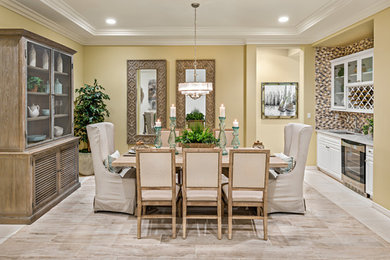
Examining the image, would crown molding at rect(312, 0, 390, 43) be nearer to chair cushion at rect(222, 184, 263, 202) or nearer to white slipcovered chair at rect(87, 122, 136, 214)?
chair cushion at rect(222, 184, 263, 202)

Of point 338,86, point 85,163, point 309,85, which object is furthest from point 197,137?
point 338,86

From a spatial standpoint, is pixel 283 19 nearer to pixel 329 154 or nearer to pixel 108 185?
pixel 329 154

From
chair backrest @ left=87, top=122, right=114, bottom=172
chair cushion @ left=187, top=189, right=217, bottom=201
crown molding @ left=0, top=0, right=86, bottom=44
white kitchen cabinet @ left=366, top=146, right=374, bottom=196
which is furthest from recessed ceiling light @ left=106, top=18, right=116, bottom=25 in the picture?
white kitchen cabinet @ left=366, top=146, right=374, bottom=196

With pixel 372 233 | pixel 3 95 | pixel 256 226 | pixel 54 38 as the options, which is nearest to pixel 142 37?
pixel 54 38

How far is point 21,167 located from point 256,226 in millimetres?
2701

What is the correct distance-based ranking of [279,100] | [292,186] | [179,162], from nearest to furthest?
1. [179,162]
2. [292,186]
3. [279,100]

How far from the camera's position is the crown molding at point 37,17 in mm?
3810

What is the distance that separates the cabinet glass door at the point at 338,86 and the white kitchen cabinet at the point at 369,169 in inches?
67.6

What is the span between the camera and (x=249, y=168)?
3.00 metres

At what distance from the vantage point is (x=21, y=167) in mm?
3465

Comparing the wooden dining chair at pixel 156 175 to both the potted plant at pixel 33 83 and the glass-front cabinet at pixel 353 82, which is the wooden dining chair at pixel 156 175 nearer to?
the potted plant at pixel 33 83

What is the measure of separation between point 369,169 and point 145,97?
4119mm

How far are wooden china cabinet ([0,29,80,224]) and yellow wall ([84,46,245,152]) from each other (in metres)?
1.91

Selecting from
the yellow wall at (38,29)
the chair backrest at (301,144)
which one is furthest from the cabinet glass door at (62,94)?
the chair backrest at (301,144)
